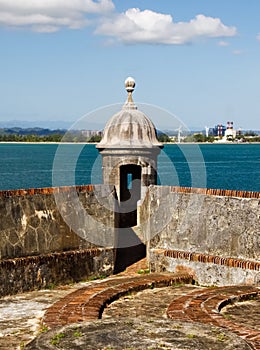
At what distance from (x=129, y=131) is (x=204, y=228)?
288 centimetres

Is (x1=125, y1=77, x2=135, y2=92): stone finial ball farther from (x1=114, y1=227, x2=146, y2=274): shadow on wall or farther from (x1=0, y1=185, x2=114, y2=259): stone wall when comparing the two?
(x1=114, y1=227, x2=146, y2=274): shadow on wall

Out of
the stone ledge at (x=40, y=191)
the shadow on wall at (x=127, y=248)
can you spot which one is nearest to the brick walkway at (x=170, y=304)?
the shadow on wall at (x=127, y=248)

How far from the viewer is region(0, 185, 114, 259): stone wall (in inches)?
494

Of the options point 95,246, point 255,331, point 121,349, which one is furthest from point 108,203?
point 121,349

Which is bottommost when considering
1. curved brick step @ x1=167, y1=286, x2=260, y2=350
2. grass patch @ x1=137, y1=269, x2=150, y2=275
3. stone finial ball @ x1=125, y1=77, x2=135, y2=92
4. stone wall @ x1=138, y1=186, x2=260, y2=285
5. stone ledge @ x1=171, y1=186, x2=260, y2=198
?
curved brick step @ x1=167, y1=286, x2=260, y2=350

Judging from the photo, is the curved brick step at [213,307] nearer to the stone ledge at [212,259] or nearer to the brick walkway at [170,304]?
the brick walkway at [170,304]

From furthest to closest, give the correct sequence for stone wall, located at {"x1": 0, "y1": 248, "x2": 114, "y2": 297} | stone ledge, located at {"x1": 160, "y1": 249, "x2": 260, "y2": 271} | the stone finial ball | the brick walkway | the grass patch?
1. the stone finial ball
2. the grass patch
3. stone ledge, located at {"x1": 160, "y1": 249, "x2": 260, "y2": 271}
4. stone wall, located at {"x1": 0, "y1": 248, "x2": 114, "y2": 297}
5. the brick walkway

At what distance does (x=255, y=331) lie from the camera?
950 centimetres

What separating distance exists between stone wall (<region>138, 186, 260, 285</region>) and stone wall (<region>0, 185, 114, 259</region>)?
975 millimetres

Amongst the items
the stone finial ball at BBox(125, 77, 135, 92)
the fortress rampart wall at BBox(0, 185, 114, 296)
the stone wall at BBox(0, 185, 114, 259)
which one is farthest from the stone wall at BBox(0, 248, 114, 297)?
the stone finial ball at BBox(125, 77, 135, 92)

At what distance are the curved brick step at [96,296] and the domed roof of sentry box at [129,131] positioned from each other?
3.00 metres

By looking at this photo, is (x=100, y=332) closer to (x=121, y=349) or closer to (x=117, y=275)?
(x=121, y=349)

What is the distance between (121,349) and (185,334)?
990mm

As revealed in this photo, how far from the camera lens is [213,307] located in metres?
10.9
